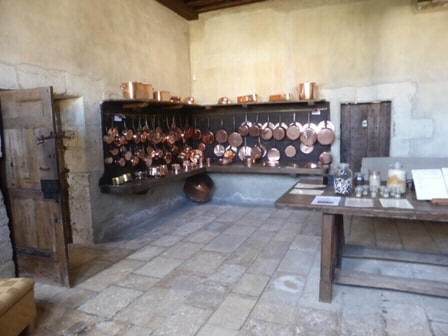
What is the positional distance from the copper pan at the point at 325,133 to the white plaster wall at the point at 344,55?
127 millimetres

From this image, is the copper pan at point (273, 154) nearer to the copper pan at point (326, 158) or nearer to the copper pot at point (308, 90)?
the copper pan at point (326, 158)

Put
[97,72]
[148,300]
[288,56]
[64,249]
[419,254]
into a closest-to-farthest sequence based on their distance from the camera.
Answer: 1. [148,300]
2. [64,249]
3. [419,254]
4. [97,72]
5. [288,56]

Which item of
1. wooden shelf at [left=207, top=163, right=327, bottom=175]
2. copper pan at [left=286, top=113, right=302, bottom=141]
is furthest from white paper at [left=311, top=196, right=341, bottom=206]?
copper pan at [left=286, top=113, right=302, bottom=141]

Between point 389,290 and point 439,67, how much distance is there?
330 centimetres

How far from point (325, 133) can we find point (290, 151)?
2.03 feet

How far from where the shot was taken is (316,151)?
16.4 ft

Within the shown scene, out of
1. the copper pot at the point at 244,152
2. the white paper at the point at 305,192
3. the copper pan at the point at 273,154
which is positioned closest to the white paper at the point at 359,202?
the white paper at the point at 305,192

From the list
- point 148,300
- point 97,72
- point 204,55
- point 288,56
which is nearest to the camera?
point 148,300

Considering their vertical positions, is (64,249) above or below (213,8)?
below

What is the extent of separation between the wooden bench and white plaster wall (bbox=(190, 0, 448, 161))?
414cm

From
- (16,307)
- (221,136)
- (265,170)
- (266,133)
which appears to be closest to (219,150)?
(221,136)

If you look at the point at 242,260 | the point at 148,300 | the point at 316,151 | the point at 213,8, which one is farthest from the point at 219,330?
the point at 213,8

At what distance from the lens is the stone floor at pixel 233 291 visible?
6.84 feet

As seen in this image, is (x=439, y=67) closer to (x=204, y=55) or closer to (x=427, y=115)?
(x=427, y=115)
